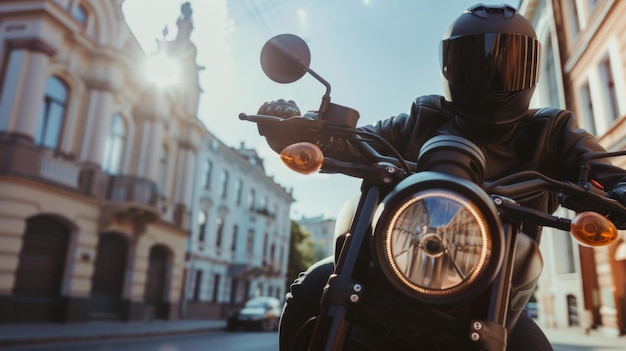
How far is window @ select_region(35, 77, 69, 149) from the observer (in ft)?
49.3

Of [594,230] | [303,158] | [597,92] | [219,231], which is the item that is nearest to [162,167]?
[219,231]

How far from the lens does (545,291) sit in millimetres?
19969

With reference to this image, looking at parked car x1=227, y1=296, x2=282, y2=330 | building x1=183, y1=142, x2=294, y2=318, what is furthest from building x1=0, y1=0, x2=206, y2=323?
parked car x1=227, y1=296, x2=282, y2=330

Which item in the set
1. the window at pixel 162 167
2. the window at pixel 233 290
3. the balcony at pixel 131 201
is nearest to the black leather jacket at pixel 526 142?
the balcony at pixel 131 201

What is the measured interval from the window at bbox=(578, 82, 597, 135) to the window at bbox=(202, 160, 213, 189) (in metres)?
17.9

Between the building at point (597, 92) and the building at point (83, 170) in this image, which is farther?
the building at point (83, 170)

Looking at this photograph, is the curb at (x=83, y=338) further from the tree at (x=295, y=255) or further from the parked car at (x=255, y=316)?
the tree at (x=295, y=255)

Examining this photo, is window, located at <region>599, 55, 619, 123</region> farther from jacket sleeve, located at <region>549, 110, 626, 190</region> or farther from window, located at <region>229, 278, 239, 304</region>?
window, located at <region>229, 278, 239, 304</region>

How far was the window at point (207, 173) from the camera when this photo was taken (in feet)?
87.6

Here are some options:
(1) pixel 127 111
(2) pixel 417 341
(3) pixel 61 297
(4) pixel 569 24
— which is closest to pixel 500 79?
(2) pixel 417 341

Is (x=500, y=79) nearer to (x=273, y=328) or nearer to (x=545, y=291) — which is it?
(x=273, y=328)

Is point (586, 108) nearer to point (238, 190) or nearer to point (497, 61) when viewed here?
point (497, 61)

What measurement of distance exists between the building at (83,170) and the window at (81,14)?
0.14 ft

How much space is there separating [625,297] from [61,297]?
15.7 metres
